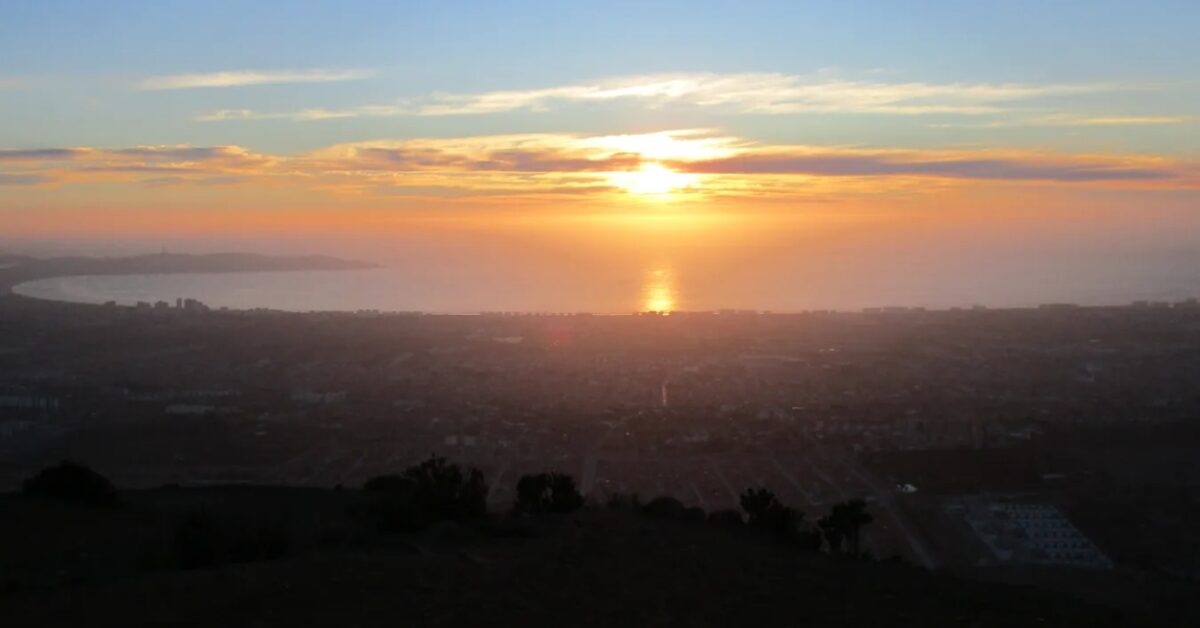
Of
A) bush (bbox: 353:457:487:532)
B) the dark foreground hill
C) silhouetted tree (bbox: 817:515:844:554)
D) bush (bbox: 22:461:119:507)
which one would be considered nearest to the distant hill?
bush (bbox: 22:461:119:507)

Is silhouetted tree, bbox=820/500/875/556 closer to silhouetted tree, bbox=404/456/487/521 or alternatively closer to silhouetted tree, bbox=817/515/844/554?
silhouetted tree, bbox=817/515/844/554

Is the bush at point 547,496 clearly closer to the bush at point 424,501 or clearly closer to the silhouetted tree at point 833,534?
the bush at point 424,501

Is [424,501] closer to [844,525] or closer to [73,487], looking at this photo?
[73,487]

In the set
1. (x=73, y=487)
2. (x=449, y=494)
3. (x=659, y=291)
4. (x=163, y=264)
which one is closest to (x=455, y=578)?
(x=449, y=494)

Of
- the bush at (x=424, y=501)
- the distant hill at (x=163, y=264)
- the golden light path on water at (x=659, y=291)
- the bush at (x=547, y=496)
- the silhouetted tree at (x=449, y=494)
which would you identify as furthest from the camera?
the distant hill at (x=163, y=264)

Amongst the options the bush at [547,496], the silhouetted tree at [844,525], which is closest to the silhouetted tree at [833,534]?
the silhouetted tree at [844,525]
